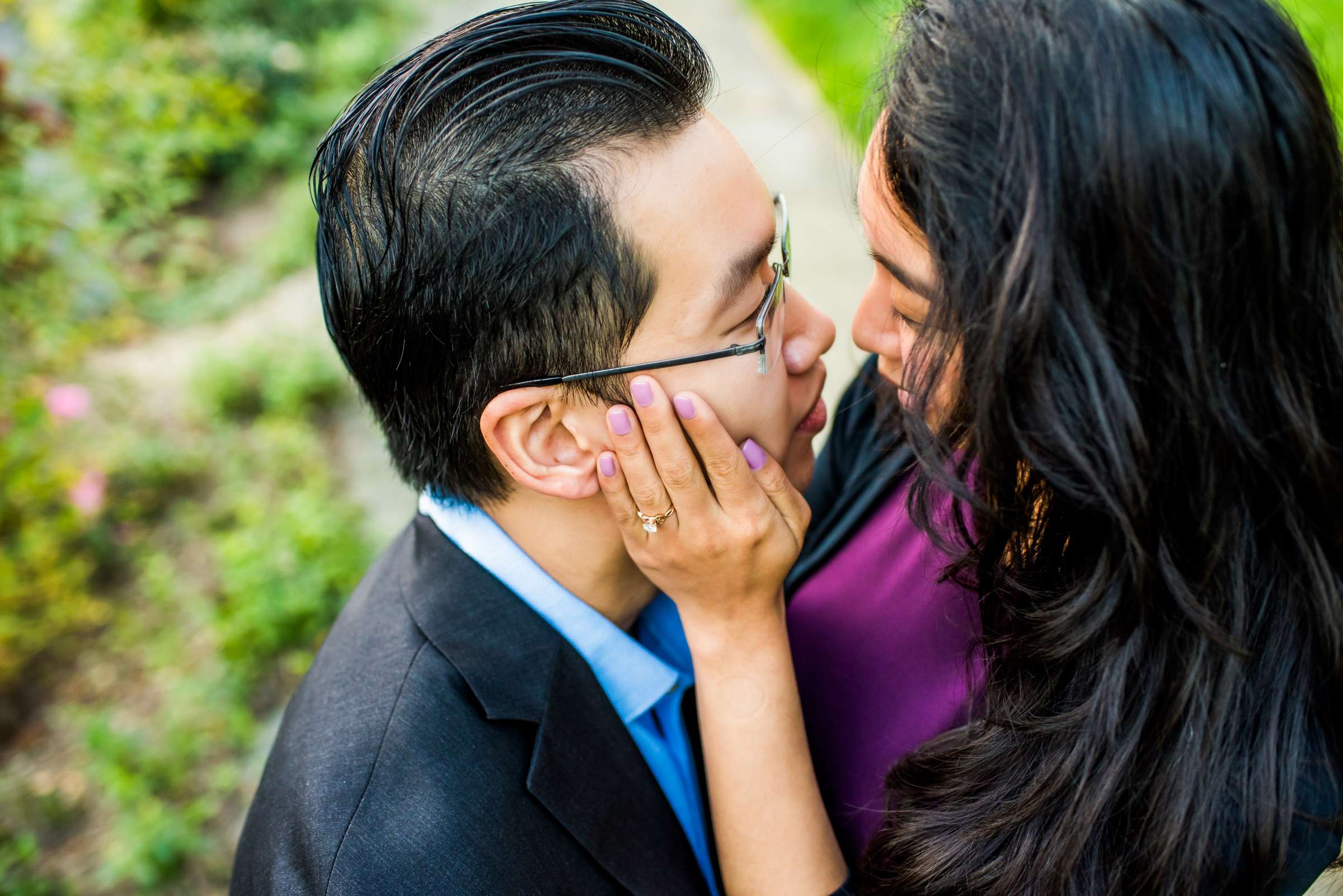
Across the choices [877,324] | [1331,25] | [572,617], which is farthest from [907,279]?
[1331,25]

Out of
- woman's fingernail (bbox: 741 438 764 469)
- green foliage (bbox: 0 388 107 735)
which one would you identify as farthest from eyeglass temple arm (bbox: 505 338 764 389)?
green foliage (bbox: 0 388 107 735)

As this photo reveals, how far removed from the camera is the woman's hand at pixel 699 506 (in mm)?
1894

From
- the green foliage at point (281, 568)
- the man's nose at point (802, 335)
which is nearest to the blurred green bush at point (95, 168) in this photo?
the green foliage at point (281, 568)

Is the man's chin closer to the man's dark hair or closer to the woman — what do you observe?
the woman

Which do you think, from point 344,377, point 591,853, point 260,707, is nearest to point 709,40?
point 344,377

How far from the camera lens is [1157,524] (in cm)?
150

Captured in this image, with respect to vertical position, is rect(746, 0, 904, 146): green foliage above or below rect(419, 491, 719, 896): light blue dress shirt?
above

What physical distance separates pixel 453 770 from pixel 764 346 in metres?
1.13

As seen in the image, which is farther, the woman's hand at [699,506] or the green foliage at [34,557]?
the green foliage at [34,557]

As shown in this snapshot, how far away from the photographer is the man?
1.77 meters

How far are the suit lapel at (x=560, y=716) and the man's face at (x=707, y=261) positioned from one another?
646mm

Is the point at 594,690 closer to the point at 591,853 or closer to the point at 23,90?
the point at 591,853

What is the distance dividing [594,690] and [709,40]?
32.4 ft

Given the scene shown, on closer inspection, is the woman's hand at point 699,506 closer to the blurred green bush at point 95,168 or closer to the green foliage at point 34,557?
Answer: the blurred green bush at point 95,168
